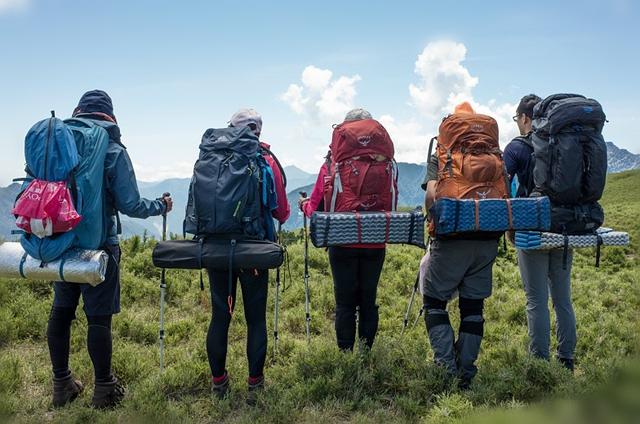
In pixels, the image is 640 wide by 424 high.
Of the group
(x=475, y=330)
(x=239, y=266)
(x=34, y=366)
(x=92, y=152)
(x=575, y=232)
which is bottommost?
(x=34, y=366)

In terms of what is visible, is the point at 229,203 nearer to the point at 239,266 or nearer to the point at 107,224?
the point at 239,266

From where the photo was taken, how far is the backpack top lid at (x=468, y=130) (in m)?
5.31

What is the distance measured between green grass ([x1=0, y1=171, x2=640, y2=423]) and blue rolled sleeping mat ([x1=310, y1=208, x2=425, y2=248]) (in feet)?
4.63

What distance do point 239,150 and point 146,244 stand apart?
7.93 metres

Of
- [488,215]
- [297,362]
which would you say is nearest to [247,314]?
[297,362]

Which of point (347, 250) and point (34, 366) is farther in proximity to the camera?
point (34, 366)

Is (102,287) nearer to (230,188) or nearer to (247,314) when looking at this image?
(247,314)

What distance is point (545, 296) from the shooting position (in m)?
5.83

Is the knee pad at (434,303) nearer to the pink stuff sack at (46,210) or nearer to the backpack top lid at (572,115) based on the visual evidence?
the backpack top lid at (572,115)

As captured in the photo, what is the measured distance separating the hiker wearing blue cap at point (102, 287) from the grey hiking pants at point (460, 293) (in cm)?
315

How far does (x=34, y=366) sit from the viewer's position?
632 centimetres

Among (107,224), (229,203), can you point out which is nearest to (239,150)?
(229,203)

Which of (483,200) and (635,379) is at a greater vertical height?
(483,200)

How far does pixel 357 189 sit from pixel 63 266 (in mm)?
3073
